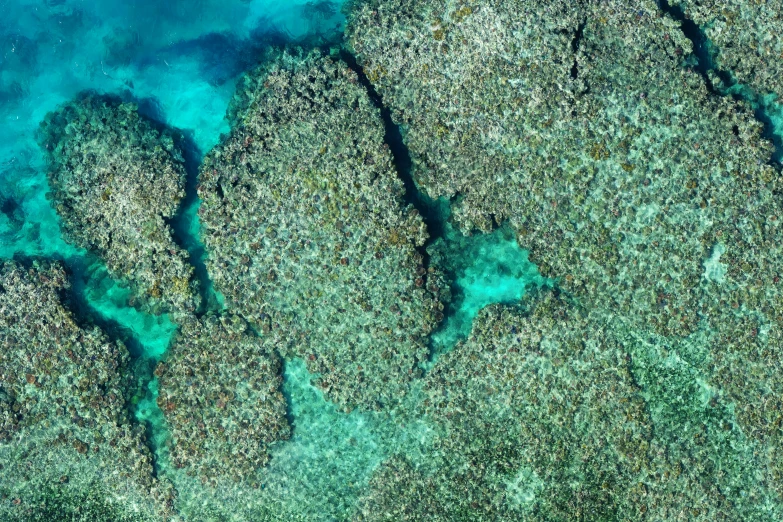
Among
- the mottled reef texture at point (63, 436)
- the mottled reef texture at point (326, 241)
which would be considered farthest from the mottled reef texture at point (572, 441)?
Result: the mottled reef texture at point (63, 436)

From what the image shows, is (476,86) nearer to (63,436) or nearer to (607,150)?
(607,150)

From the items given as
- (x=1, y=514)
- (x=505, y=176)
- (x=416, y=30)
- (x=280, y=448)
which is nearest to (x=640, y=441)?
(x=505, y=176)

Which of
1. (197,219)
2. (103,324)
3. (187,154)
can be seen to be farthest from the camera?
(187,154)

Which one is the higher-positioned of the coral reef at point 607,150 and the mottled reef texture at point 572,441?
the coral reef at point 607,150

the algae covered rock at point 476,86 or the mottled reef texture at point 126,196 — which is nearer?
the algae covered rock at point 476,86

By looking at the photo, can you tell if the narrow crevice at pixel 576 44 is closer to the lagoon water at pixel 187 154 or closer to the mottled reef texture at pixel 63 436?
the lagoon water at pixel 187 154

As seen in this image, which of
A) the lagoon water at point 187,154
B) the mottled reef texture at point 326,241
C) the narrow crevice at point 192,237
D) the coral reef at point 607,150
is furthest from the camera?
the narrow crevice at point 192,237

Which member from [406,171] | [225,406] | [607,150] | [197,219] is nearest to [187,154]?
[197,219]
